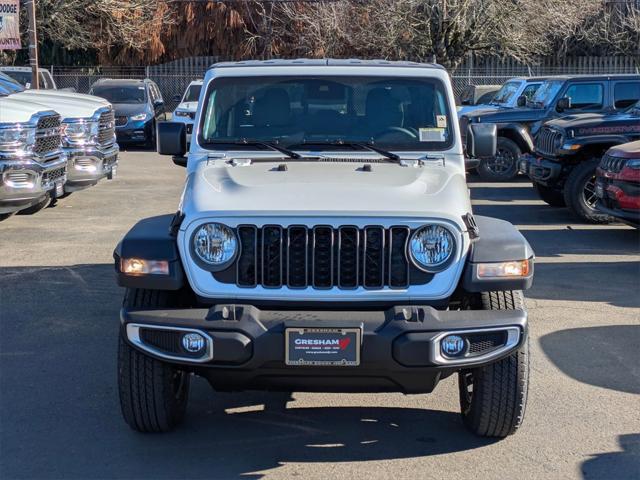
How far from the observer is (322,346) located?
4789 mm

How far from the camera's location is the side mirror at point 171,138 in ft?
22.6

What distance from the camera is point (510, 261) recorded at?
5113 mm

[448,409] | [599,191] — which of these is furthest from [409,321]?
[599,191]

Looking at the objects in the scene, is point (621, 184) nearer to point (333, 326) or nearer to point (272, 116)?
point (272, 116)

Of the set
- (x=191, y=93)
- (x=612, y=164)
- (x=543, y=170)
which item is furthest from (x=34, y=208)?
(x=191, y=93)

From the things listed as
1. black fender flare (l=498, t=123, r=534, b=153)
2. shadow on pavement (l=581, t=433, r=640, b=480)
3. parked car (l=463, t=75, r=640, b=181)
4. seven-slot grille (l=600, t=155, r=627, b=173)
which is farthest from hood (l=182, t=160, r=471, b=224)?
black fender flare (l=498, t=123, r=534, b=153)

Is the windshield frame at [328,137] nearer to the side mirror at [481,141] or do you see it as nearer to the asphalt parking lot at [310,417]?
the side mirror at [481,141]

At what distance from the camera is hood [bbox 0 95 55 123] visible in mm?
11602

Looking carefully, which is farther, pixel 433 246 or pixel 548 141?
pixel 548 141

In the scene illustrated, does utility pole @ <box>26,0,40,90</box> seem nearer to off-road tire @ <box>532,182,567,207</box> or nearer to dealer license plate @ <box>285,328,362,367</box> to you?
off-road tire @ <box>532,182,567,207</box>

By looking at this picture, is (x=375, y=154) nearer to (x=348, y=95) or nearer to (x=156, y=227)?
(x=348, y=95)

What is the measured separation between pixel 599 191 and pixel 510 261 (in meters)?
7.03

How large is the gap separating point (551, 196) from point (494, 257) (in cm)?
1008

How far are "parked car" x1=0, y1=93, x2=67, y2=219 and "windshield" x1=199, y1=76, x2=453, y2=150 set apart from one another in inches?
218
